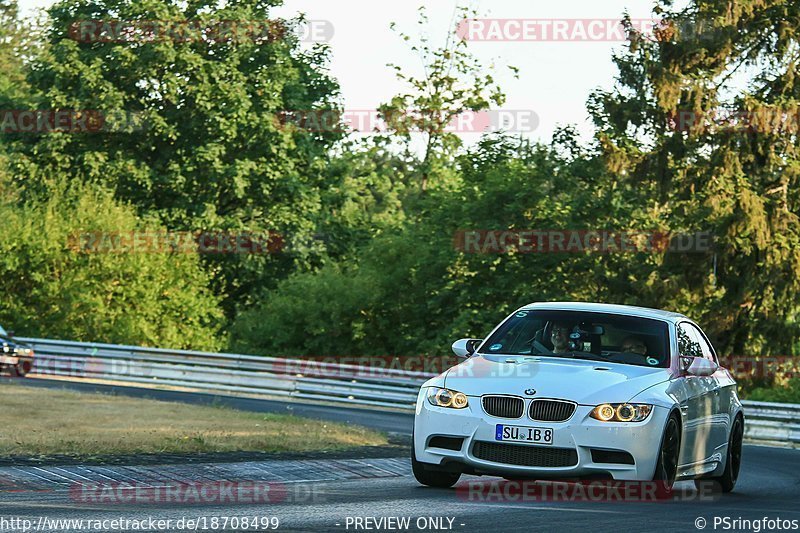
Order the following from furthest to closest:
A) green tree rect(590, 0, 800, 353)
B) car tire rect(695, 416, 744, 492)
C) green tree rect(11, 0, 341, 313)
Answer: green tree rect(11, 0, 341, 313)
green tree rect(590, 0, 800, 353)
car tire rect(695, 416, 744, 492)

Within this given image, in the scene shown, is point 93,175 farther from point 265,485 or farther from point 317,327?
point 265,485

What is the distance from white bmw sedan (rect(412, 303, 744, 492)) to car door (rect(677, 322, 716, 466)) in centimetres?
2

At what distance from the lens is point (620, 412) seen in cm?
1083

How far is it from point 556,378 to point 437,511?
1.75 metres

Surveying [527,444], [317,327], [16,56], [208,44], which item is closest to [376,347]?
[317,327]

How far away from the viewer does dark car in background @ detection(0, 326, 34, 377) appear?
1302 inches

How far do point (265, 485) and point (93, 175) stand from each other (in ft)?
125

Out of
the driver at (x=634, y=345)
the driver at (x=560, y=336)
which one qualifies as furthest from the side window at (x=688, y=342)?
A: the driver at (x=560, y=336)

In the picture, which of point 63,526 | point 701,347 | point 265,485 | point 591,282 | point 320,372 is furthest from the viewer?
point 591,282

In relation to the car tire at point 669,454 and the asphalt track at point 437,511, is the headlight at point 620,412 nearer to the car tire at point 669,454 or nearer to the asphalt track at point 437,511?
the car tire at point 669,454

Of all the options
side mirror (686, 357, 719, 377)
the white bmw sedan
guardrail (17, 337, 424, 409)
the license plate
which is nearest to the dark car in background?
guardrail (17, 337, 424, 409)

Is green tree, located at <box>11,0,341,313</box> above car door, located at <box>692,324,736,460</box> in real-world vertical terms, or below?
above

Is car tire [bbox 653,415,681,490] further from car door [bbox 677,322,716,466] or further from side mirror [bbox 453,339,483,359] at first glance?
side mirror [bbox 453,339,483,359]

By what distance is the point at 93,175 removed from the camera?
48.4 meters
